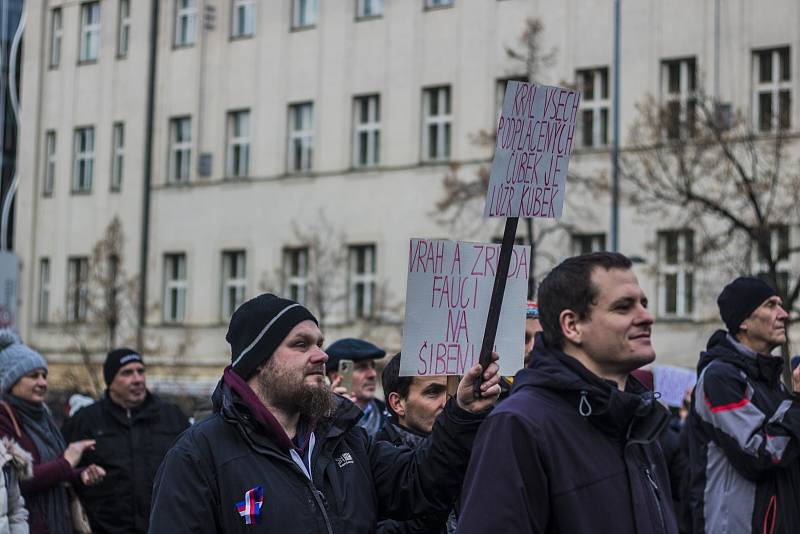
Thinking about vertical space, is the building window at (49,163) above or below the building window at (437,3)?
below

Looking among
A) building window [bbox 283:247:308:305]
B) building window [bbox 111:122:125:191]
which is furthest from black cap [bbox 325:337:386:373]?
building window [bbox 111:122:125:191]

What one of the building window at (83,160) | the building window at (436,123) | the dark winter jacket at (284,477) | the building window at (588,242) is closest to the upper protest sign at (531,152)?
the dark winter jacket at (284,477)

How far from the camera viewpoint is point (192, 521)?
509 cm

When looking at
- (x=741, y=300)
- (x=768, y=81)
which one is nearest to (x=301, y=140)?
(x=768, y=81)

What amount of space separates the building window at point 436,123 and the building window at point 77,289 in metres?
10.7

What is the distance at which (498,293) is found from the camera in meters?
5.14

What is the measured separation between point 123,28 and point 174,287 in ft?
26.8

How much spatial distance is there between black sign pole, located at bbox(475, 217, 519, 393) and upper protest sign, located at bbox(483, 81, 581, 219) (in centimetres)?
12

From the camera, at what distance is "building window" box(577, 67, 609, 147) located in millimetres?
34750

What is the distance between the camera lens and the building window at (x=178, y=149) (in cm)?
4316

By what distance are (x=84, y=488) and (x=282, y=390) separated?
16.0ft

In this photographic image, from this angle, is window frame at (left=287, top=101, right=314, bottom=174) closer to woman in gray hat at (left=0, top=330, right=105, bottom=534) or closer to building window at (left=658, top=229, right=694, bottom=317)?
building window at (left=658, top=229, right=694, bottom=317)

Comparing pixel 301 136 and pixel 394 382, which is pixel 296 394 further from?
pixel 301 136

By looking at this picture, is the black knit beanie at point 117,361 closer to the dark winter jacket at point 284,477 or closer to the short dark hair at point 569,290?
the dark winter jacket at point 284,477
